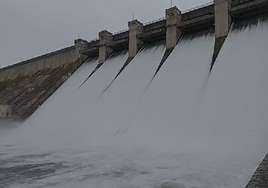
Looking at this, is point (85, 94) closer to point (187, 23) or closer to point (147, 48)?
point (147, 48)

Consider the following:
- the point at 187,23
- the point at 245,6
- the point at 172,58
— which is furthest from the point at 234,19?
the point at 172,58

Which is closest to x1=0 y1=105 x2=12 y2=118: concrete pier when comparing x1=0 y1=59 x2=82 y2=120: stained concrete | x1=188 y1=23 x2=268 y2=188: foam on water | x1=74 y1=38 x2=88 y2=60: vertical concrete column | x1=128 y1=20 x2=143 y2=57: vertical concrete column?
x1=0 y1=59 x2=82 y2=120: stained concrete

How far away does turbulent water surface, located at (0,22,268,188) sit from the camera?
4.59 metres

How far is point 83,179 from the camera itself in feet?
14.6

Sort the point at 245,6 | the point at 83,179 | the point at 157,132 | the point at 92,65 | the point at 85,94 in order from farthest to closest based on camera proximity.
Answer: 1. the point at 92,65
2. the point at 85,94
3. the point at 245,6
4. the point at 157,132
5. the point at 83,179

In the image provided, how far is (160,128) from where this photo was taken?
24.8ft

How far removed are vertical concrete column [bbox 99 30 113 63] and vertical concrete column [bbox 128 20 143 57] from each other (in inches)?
71.6

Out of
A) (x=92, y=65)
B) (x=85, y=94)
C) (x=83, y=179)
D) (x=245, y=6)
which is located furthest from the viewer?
(x=92, y=65)

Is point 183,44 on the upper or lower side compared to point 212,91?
upper

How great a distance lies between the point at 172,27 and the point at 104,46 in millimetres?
4347

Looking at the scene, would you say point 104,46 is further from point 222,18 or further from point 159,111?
point 159,111

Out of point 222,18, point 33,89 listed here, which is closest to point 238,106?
point 222,18

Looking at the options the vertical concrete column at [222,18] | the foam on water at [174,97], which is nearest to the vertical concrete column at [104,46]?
the foam on water at [174,97]

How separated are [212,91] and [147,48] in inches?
210
